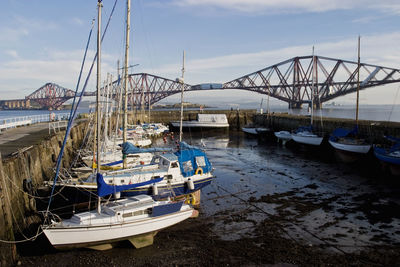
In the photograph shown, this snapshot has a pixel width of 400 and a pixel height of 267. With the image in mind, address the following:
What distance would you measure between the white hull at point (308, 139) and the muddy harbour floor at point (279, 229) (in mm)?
12528

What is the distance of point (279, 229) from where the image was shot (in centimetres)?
1391

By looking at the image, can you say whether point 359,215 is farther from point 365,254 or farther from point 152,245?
point 152,245

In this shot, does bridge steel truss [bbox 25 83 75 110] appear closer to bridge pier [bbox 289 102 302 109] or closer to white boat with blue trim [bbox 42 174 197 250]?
bridge pier [bbox 289 102 302 109]

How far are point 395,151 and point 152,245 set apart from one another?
20.8 m

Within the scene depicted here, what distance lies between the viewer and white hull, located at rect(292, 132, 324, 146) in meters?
37.1

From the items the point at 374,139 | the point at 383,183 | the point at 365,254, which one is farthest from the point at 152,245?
the point at 374,139

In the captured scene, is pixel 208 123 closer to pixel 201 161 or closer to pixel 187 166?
pixel 201 161

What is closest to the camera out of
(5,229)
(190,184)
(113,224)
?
(5,229)

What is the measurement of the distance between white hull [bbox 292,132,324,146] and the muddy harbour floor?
1253cm

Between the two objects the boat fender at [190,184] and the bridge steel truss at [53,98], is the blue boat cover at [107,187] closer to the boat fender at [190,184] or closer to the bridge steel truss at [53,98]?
the boat fender at [190,184]

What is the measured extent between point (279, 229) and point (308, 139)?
26325mm

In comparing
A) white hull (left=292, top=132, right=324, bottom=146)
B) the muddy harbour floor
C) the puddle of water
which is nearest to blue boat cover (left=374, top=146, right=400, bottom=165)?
the muddy harbour floor

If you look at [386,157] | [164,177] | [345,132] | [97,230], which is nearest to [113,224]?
[97,230]

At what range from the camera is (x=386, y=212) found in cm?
1594
